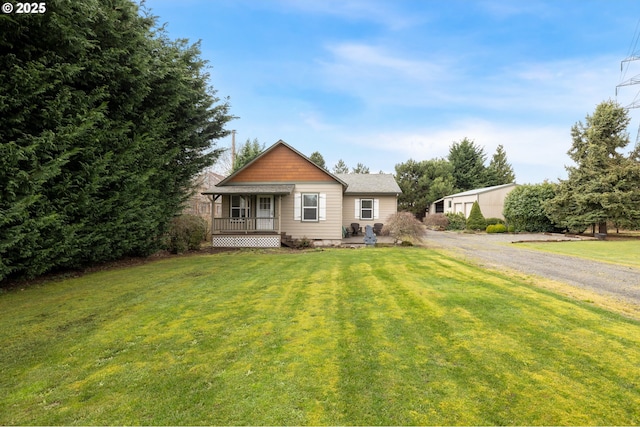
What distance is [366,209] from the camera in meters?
21.2

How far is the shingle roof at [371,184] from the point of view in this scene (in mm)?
20859

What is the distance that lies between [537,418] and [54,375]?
462 centimetres

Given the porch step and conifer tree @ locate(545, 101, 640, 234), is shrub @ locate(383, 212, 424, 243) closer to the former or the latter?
the porch step

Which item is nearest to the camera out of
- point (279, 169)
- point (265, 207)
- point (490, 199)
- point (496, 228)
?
point (265, 207)

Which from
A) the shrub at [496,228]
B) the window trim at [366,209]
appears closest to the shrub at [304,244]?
the window trim at [366,209]

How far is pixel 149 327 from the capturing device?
14.7 feet

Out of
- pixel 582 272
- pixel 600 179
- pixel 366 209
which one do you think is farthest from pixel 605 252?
pixel 366 209

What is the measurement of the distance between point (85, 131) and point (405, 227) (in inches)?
521

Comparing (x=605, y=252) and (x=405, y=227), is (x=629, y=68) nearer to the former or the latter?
(x=605, y=252)

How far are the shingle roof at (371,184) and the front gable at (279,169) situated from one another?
14.6 feet

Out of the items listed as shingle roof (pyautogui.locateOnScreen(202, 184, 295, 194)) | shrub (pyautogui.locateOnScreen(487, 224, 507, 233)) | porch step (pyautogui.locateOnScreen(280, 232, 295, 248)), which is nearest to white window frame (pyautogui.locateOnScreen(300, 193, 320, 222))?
shingle roof (pyautogui.locateOnScreen(202, 184, 295, 194))

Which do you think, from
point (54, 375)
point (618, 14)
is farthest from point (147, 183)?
point (618, 14)

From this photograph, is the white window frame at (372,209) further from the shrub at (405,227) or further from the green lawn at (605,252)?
the green lawn at (605,252)

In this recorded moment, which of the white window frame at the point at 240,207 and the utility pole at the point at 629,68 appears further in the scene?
the utility pole at the point at 629,68
